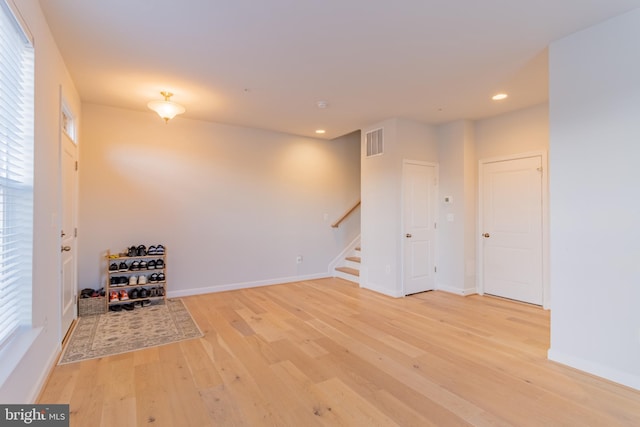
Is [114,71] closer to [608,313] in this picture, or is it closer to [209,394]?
[209,394]

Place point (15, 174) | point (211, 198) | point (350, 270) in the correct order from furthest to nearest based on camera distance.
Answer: point (350, 270)
point (211, 198)
point (15, 174)

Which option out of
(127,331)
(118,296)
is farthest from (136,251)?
(127,331)

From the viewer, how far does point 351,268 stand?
248 inches

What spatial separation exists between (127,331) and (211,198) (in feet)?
7.58

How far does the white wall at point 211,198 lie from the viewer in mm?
4375

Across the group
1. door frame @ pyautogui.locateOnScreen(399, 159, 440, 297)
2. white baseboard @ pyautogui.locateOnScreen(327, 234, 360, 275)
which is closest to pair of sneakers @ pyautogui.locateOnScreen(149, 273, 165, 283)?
white baseboard @ pyautogui.locateOnScreen(327, 234, 360, 275)

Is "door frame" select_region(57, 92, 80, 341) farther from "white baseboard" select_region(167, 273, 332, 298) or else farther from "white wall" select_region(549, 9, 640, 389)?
"white wall" select_region(549, 9, 640, 389)

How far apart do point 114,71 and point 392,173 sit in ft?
12.3

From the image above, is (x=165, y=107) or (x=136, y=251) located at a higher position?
(x=165, y=107)

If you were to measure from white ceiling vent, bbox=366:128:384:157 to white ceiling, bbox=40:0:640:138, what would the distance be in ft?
2.66

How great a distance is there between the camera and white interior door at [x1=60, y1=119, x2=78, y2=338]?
326 cm

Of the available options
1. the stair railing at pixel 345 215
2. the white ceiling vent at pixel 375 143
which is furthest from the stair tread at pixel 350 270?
the white ceiling vent at pixel 375 143

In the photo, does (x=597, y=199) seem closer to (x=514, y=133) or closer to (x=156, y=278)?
(x=514, y=133)

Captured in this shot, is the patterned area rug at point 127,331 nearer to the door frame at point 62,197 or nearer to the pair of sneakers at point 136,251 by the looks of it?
the door frame at point 62,197
